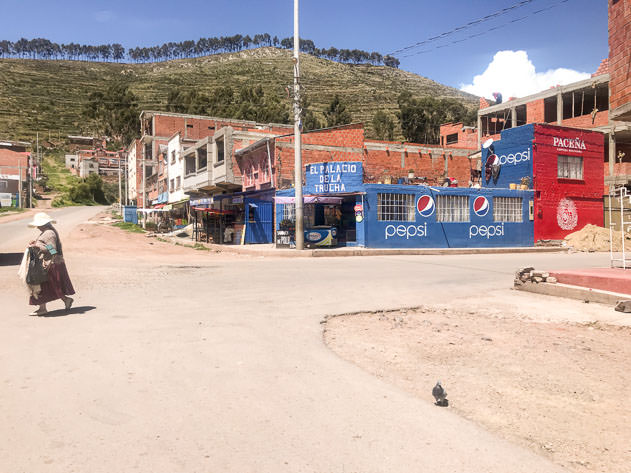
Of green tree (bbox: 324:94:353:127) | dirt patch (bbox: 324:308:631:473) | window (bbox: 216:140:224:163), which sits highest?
green tree (bbox: 324:94:353:127)

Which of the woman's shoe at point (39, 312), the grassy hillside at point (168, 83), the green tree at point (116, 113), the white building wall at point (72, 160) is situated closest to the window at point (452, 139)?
the grassy hillside at point (168, 83)

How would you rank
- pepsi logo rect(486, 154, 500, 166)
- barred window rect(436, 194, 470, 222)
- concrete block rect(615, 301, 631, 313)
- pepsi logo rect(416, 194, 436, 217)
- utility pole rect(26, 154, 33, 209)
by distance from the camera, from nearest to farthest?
concrete block rect(615, 301, 631, 313) < pepsi logo rect(416, 194, 436, 217) < barred window rect(436, 194, 470, 222) < pepsi logo rect(486, 154, 500, 166) < utility pole rect(26, 154, 33, 209)

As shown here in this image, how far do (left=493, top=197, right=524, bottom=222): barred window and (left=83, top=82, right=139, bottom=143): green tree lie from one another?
73190 millimetres

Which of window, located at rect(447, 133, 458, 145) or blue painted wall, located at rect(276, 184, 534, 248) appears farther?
window, located at rect(447, 133, 458, 145)

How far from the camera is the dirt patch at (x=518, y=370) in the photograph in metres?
3.23

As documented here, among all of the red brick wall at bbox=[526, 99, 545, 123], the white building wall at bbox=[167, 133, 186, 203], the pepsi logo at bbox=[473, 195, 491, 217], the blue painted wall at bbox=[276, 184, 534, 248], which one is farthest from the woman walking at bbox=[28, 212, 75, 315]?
the red brick wall at bbox=[526, 99, 545, 123]

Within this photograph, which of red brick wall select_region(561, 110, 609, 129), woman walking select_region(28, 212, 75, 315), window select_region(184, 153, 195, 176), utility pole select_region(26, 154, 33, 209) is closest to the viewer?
→ woman walking select_region(28, 212, 75, 315)

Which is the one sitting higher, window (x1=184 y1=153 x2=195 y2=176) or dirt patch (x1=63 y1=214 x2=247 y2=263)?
window (x1=184 y1=153 x2=195 y2=176)

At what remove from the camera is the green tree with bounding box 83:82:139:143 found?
85.5 meters

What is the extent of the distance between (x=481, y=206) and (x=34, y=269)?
23.5m

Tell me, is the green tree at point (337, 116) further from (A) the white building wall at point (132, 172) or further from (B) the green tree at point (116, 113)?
(B) the green tree at point (116, 113)

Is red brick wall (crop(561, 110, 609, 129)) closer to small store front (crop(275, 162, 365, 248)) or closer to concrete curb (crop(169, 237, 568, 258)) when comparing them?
concrete curb (crop(169, 237, 568, 258))

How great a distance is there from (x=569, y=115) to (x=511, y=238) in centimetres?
2229

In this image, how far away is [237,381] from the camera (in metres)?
4.28
